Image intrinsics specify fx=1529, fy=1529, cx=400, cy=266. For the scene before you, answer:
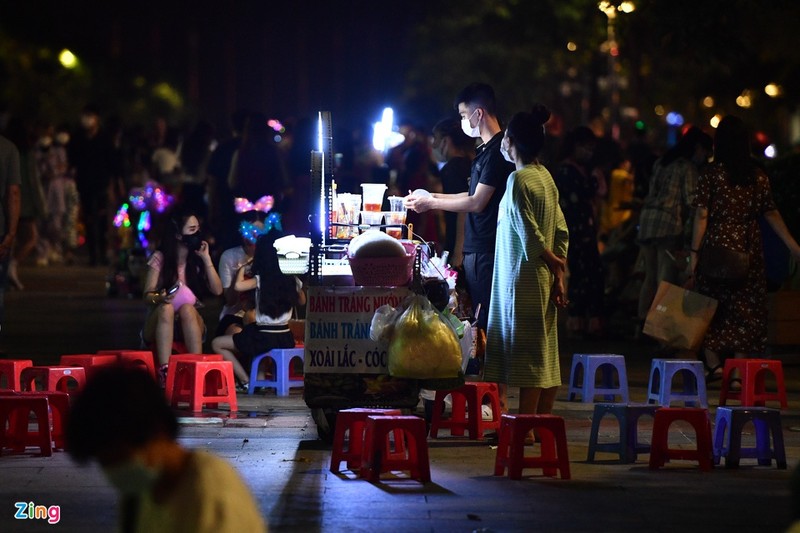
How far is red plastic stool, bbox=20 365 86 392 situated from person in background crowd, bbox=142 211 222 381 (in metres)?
1.36

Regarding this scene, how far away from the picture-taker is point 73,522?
23.5 ft

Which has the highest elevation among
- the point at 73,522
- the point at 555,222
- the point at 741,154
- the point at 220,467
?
the point at 741,154

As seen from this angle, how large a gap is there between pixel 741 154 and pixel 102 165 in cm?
1481

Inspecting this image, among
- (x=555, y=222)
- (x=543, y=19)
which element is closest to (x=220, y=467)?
(x=555, y=222)

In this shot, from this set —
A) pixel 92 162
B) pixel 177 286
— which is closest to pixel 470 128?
pixel 177 286

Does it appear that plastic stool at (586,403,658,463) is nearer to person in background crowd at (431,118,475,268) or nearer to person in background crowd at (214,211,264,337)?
person in background crowd at (431,118,475,268)

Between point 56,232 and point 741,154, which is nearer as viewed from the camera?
point 741,154

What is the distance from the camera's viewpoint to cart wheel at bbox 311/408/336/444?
31.6 ft

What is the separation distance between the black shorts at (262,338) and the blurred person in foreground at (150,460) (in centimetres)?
816

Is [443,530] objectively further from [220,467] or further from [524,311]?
[220,467]

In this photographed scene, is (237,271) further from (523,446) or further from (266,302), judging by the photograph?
(523,446)

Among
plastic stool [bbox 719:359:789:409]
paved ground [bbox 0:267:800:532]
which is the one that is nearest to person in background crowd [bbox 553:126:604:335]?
plastic stool [bbox 719:359:789:409]

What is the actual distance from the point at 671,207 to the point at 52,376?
21.7ft
